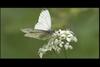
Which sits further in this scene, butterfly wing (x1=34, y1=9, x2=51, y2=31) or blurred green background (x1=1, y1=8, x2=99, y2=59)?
blurred green background (x1=1, y1=8, x2=99, y2=59)

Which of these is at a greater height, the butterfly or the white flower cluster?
the butterfly

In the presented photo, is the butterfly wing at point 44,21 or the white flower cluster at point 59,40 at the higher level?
the butterfly wing at point 44,21

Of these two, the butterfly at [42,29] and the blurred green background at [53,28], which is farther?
the blurred green background at [53,28]

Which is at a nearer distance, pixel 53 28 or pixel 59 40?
pixel 59 40

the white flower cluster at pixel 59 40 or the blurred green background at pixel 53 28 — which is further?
the blurred green background at pixel 53 28
